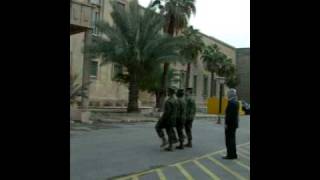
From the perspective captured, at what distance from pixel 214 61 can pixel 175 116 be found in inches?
2071

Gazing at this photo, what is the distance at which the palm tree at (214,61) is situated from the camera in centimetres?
6525

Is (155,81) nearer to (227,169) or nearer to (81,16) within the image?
(81,16)

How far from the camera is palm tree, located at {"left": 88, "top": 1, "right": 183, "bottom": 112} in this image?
31719mm

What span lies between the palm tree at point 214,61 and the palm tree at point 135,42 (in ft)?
106

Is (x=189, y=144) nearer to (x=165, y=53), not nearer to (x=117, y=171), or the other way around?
(x=117, y=171)

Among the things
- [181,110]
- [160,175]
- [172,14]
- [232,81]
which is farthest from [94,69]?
[160,175]

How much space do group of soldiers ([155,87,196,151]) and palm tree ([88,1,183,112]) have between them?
17.1m

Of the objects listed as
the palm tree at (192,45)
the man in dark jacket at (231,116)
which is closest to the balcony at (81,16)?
the man in dark jacket at (231,116)

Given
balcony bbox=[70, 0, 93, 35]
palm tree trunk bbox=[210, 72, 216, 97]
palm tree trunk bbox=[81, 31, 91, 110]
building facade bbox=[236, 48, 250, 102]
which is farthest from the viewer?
building facade bbox=[236, 48, 250, 102]

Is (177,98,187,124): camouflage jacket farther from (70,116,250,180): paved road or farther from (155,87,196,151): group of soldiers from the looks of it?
(70,116,250,180): paved road

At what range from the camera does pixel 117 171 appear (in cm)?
979

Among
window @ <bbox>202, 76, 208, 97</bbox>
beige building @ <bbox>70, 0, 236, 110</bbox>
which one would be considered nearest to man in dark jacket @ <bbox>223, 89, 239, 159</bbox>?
beige building @ <bbox>70, 0, 236, 110</bbox>
